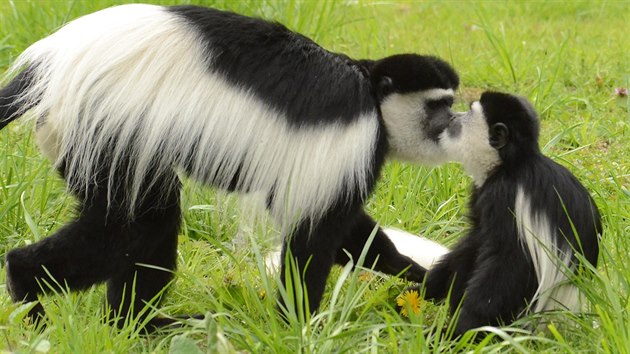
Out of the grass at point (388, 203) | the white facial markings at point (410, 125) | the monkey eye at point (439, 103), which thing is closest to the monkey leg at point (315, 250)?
the grass at point (388, 203)

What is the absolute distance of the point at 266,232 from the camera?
3.21 meters

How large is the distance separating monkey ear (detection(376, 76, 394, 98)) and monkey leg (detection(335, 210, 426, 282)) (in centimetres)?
45

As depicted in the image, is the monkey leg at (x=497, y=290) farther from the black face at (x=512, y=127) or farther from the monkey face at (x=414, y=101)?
the monkey face at (x=414, y=101)

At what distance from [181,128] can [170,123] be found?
1.3 inches

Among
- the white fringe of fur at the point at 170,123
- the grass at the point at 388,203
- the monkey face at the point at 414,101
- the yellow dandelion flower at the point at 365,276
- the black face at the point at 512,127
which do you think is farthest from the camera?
the yellow dandelion flower at the point at 365,276

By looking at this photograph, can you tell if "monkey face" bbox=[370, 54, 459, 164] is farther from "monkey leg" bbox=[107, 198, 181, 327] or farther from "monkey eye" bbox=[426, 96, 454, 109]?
"monkey leg" bbox=[107, 198, 181, 327]

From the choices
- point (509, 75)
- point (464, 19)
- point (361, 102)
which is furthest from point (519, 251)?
point (464, 19)

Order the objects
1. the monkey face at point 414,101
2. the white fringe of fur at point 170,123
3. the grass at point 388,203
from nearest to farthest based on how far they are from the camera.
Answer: the grass at point 388,203 → the white fringe of fur at point 170,123 → the monkey face at point 414,101

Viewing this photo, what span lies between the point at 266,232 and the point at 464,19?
3674 millimetres

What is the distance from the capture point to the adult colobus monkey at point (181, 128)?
2811 mm

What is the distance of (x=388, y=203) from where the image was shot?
12.2ft

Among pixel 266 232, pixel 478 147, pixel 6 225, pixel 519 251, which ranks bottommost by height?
pixel 6 225

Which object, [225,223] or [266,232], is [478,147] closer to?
[266,232]

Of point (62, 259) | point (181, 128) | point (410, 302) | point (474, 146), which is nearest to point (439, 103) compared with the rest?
point (474, 146)
